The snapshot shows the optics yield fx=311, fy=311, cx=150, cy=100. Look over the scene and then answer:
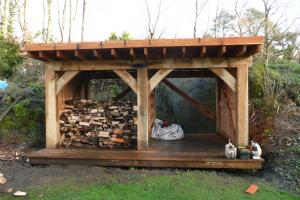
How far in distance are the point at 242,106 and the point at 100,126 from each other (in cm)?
309

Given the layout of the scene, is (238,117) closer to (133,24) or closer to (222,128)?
(222,128)

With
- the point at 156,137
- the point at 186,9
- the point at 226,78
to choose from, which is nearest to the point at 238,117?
the point at 226,78

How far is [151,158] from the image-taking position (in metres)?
5.52

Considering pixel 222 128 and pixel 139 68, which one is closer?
pixel 139 68

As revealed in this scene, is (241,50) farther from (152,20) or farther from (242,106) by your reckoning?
(152,20)

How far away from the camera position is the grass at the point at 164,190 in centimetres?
425

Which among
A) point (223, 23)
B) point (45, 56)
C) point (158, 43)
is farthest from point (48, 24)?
point (158, 43)

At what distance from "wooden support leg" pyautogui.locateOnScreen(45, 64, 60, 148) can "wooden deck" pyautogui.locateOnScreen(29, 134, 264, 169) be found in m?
0.29

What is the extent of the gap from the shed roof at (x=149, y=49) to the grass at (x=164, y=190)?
2203 millimetres

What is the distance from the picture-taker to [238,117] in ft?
19.2

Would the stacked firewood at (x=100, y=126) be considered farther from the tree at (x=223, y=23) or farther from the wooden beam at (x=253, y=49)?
the tree at (x=223, y=23)

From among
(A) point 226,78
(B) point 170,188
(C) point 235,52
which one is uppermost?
(C) point 235,52

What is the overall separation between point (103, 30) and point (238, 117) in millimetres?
15117

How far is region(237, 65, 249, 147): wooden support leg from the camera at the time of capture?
582cm
